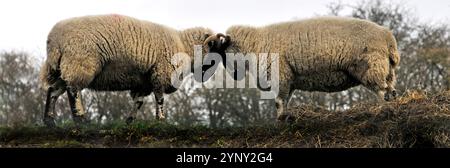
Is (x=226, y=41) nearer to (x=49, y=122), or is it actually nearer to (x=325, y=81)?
(x=325, y=81)

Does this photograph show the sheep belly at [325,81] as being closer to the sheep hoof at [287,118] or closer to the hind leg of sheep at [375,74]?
the hind leg of sheep at [375,74]

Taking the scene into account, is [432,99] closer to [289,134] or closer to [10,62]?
[289,134]

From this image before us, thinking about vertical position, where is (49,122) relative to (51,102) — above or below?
below

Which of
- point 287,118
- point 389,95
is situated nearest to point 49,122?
point 287,118

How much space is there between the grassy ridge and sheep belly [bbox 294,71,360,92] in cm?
176

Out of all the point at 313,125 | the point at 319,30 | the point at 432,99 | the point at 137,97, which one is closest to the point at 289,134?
the point at 313,125

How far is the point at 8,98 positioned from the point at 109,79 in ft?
70.2

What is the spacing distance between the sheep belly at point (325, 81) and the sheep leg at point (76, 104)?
16.3 ft

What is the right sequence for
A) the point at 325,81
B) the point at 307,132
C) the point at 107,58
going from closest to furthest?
the point at 307,132
the point at 107,58
the point at 325,81

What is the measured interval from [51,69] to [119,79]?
1519 millimetres

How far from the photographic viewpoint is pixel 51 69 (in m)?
15.9

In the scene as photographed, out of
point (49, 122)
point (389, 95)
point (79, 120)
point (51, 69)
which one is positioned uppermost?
point (51, 69)

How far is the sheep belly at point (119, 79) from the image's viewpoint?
631 inches
